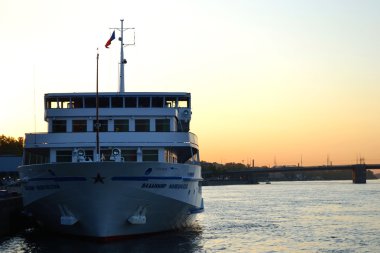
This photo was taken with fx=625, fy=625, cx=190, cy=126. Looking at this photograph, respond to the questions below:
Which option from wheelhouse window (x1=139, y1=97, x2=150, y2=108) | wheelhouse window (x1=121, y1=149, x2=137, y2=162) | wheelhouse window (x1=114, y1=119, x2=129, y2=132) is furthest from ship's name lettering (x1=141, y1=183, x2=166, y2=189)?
wheelhouse window (x1=139, y1=97, x2=150, y2=108)

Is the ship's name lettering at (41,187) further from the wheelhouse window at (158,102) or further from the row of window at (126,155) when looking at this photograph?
the wheelhouse window at (158,102)

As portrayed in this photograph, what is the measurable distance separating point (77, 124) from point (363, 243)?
17541mm

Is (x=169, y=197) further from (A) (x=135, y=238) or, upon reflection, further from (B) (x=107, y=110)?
(B) (x=107, y=110)

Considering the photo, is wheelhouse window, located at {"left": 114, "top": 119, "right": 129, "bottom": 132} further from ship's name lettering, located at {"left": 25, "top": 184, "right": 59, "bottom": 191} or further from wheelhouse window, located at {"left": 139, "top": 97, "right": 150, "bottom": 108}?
ship's name lettering, located at {"left": 25, "top": 184, "right": 59, "bottom": 191}

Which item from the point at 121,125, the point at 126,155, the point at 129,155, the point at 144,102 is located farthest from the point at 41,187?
the point at 144,102

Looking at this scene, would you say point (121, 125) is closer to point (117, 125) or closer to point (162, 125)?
point (117, 125)

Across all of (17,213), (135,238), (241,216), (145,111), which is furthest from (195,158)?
(241,216)

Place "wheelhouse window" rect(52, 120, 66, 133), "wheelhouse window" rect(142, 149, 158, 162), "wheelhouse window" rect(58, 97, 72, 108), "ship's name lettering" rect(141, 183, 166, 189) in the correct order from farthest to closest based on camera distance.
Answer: "wheelhouse window" rect(58, 97, 72, 108) < "wheelhouse window" rect(52, 120, 66, 133) < "wheelhouse window" rect(142, 149, 158, 162) < "ship's name lettering" rect(141, 183, 166, 189)

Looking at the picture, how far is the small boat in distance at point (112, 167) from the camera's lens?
98.2 feet

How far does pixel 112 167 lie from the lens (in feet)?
96.8

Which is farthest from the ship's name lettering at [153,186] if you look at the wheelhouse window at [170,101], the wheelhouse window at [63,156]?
the wheelhouse window at [170,101]

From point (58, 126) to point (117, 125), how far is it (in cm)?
350

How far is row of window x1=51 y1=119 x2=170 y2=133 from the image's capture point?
3509 cm

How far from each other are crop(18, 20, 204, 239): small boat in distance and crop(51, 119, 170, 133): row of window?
6cm
